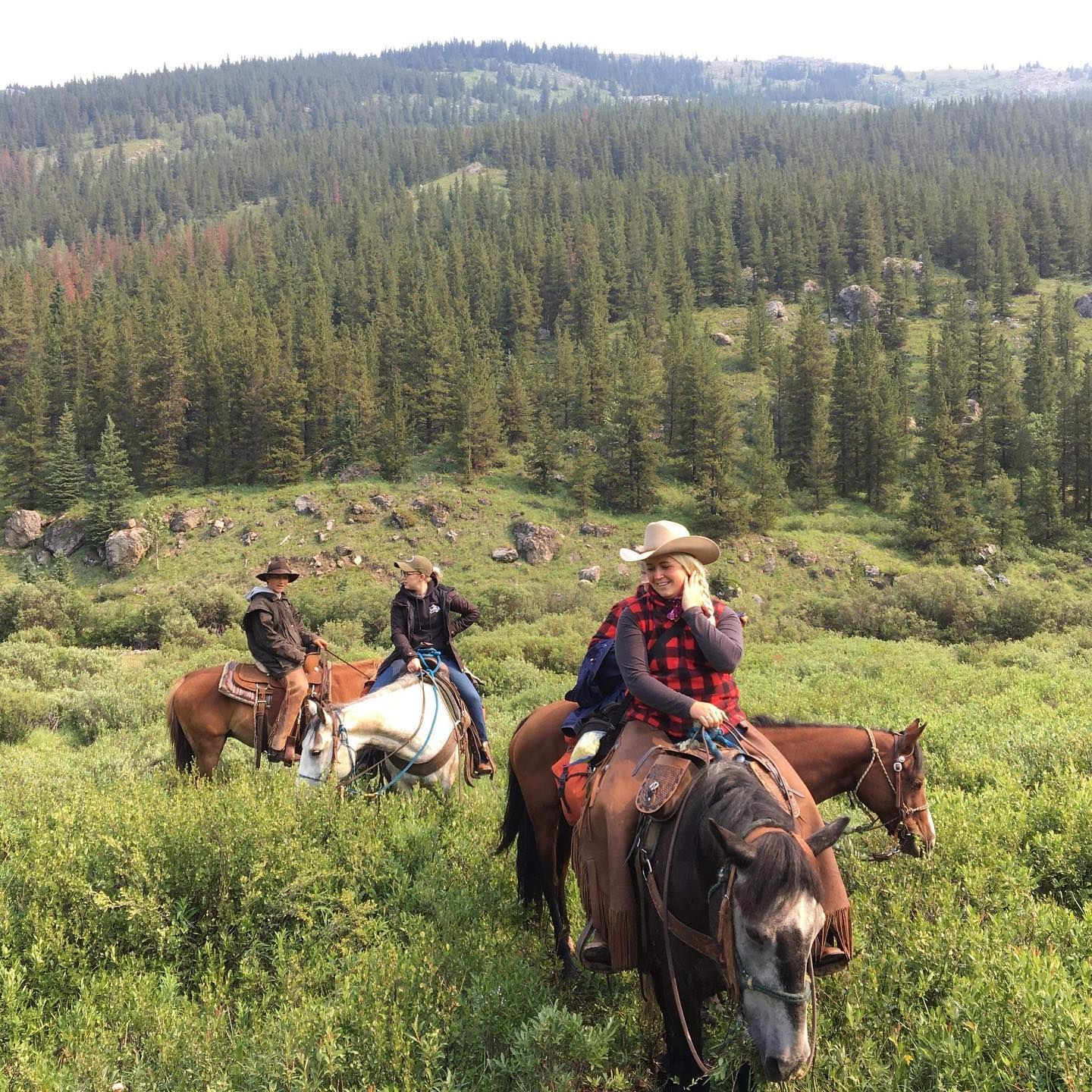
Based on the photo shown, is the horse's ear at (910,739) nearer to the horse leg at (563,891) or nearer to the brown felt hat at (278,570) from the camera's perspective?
the horse leg at (563,891)

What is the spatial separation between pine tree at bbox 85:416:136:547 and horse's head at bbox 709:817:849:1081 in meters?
55.7

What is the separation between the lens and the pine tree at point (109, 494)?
49750 millimetres

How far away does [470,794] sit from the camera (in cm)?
798

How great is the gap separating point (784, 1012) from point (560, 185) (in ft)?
432

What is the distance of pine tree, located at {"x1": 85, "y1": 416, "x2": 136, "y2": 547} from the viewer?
49.8m

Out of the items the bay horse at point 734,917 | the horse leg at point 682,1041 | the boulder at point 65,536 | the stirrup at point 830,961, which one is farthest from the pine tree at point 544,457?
the stirrup at point 830,961

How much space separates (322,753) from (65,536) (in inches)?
2109

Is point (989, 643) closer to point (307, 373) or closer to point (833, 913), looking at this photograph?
point (833, 913)

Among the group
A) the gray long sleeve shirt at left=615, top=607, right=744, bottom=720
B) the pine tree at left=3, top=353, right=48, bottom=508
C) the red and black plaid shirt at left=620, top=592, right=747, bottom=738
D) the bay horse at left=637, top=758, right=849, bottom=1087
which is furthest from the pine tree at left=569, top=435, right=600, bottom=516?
the bay horse at left=637, top=758, right=849, bottom=1087

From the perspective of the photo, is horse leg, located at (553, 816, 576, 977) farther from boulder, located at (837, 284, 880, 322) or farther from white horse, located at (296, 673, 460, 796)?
boulder, located at (837, 284, 880, 322)

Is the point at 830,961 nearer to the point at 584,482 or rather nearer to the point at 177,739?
the point at 177,739

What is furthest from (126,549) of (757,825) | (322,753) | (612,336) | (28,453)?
(612,336)

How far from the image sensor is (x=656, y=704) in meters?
4.31

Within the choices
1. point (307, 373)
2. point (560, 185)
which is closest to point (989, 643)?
point (307, 373)
